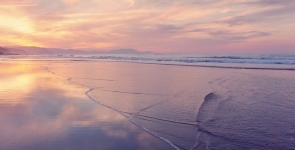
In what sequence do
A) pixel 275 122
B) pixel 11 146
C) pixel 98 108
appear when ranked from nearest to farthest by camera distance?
pixel 11 146
pixel 275 122
pixel 98 108

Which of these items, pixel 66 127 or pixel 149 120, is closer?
pixel 66 127

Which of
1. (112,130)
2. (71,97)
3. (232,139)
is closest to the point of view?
(232,139)

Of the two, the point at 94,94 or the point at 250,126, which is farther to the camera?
the point at 94,94

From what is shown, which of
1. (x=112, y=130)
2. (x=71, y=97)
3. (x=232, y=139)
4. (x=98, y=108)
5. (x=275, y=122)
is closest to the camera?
(x=232, y=139)

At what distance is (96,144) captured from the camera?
4.72 metres

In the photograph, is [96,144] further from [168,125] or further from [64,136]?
[168,125]

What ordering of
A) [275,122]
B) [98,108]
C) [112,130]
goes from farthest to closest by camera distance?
[98,108], [275,122], [112,130]

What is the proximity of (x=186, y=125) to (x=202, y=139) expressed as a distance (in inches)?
37.0

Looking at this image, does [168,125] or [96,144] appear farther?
[168,125]

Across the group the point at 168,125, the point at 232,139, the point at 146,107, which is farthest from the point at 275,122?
the point at 146,107

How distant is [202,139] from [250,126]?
5.27 feet

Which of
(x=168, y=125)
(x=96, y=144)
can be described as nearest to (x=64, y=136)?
(x=96, y=144)

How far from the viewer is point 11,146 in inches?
181

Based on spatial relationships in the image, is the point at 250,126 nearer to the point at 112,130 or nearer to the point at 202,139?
the point at 202,139
